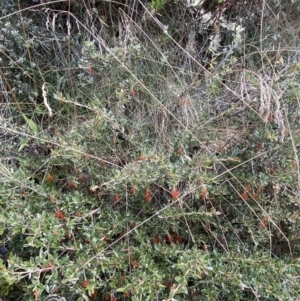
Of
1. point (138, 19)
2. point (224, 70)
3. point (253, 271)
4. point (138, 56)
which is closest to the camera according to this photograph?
point (253, 271)

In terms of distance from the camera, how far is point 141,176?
3.27 feet

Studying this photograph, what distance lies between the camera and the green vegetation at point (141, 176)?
0.95m

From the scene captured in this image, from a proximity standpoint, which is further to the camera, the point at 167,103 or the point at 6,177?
the point at 167,103

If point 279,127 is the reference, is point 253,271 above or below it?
below

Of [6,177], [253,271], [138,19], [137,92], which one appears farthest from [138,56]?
[253,271]

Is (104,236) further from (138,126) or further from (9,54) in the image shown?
(9,54)

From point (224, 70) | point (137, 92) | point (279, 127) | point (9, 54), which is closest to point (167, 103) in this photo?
point (137, 92)

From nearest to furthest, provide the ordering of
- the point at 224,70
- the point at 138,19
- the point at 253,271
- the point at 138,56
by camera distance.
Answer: the point at 253,271, the point at 224,70, the point at 138,56, the point at 138,19

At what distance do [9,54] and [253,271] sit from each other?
1068 mm

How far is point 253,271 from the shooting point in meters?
0.98

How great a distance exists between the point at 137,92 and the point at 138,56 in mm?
124

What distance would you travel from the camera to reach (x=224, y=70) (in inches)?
47.9

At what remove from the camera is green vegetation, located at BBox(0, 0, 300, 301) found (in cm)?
95

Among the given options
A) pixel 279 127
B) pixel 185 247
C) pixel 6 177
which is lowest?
pixel 185 247
